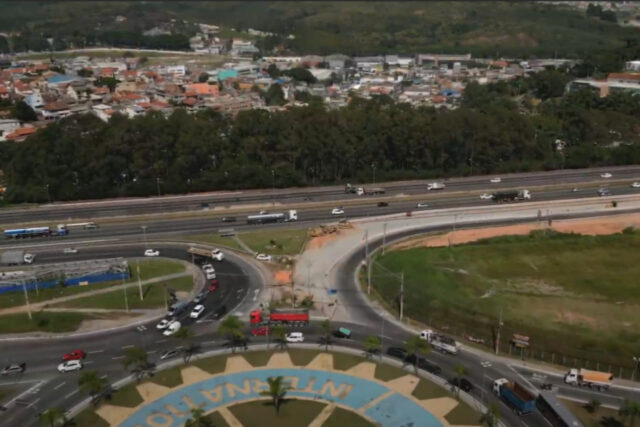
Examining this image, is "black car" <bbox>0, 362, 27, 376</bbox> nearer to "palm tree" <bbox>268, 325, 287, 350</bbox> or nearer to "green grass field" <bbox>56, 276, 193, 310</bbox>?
"green grass field" <bbox>56, 276, 193, 310</bbox>

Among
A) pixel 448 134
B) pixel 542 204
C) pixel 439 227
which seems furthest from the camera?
pixel 448 134

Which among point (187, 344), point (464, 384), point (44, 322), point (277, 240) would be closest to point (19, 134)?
point (277, 240)

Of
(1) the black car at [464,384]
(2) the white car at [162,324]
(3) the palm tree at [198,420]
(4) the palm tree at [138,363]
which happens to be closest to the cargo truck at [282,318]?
(2) the white car at [162,324]

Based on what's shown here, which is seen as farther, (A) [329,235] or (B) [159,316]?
(A) [329,235]

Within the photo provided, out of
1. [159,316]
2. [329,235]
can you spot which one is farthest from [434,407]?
[329,235]

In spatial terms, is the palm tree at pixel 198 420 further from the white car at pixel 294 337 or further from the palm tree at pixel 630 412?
the palm tree at pixel 630 412

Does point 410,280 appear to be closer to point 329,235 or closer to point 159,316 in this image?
point 329,235
